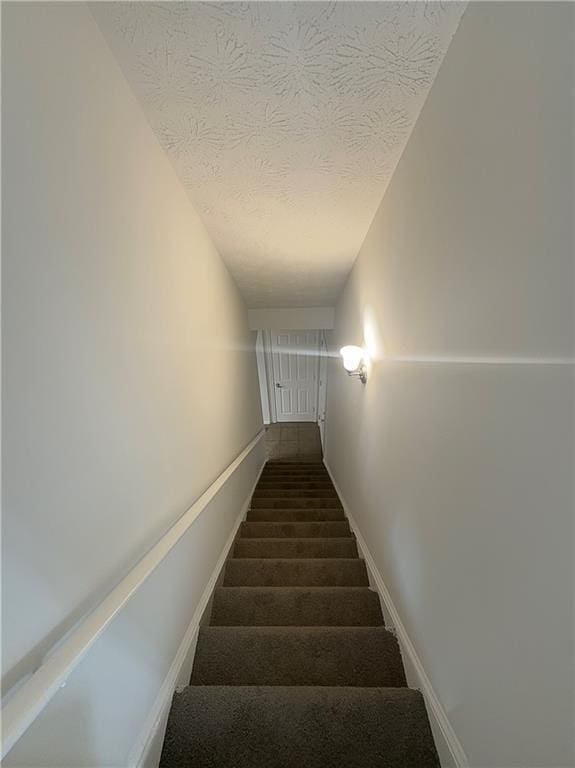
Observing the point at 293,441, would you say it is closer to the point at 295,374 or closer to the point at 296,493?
the point at 295,374

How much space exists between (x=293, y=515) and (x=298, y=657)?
1694 mm

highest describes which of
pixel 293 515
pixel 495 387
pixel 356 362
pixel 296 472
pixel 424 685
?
pixel 356 362

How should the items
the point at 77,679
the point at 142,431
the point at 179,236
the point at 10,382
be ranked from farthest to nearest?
the point at 179,236 → the point at 142,431 → the point at 77,679 → the point at 10,382

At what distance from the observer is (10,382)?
0.65 metres

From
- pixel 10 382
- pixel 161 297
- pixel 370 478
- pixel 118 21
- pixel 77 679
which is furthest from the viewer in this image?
pixel 370 478

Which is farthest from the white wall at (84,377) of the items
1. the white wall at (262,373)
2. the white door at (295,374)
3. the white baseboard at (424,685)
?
the white door at (295,374)

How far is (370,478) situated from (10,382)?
1.96 metres

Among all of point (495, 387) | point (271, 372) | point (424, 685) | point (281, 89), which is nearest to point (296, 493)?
point (424, 685)

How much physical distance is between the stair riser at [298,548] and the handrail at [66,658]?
1.29 metres

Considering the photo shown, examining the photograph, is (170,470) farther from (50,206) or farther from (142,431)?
(50,206)

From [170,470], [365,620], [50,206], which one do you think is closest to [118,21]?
[50,206]

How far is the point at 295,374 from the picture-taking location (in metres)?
7.04

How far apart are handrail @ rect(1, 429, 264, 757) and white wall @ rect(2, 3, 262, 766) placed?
0.03 m

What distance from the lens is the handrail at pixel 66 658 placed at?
1.94ft
